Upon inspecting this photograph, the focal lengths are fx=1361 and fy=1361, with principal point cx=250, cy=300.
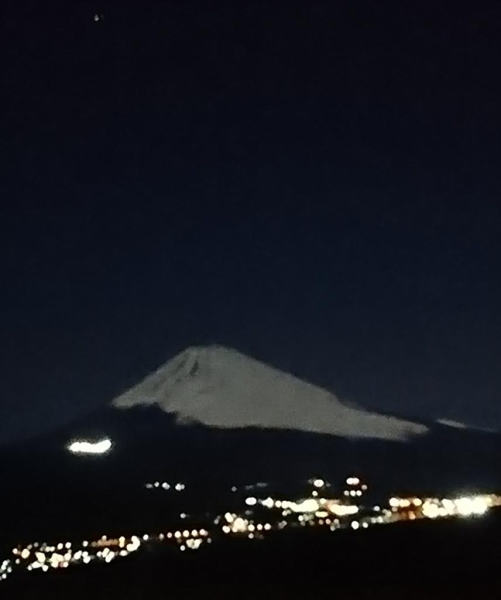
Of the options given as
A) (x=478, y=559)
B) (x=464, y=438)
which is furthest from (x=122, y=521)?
(x=464, y=438)

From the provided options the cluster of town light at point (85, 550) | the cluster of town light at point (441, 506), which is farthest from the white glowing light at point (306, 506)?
the cluster of town light at point (85, 550)

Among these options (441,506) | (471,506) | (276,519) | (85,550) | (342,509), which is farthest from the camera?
(441,506)

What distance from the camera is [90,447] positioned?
5659 inches

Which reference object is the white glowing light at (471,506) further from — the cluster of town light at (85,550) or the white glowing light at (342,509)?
the cluster of town light at (85,550)

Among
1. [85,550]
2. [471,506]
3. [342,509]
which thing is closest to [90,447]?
[342,509]

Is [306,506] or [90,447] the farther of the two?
[90,447]

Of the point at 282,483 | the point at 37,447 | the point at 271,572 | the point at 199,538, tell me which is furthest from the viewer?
the point at 37,447

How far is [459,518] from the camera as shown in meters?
88.8

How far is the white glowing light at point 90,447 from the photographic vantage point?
453ft

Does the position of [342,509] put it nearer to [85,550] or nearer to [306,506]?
[306,506]

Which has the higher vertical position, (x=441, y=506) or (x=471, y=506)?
(x=441, y=506)

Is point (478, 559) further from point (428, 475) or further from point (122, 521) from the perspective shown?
point (428, 475)

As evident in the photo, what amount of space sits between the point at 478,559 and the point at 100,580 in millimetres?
16578

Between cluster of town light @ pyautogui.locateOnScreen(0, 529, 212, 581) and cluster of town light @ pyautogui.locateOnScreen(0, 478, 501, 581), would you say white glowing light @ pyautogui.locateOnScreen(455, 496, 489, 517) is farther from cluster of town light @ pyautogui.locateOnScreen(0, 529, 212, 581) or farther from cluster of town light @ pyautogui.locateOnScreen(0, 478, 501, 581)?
cluster of town light @ pyautogui.locateOnScreen(0, 529, 212, 581)
